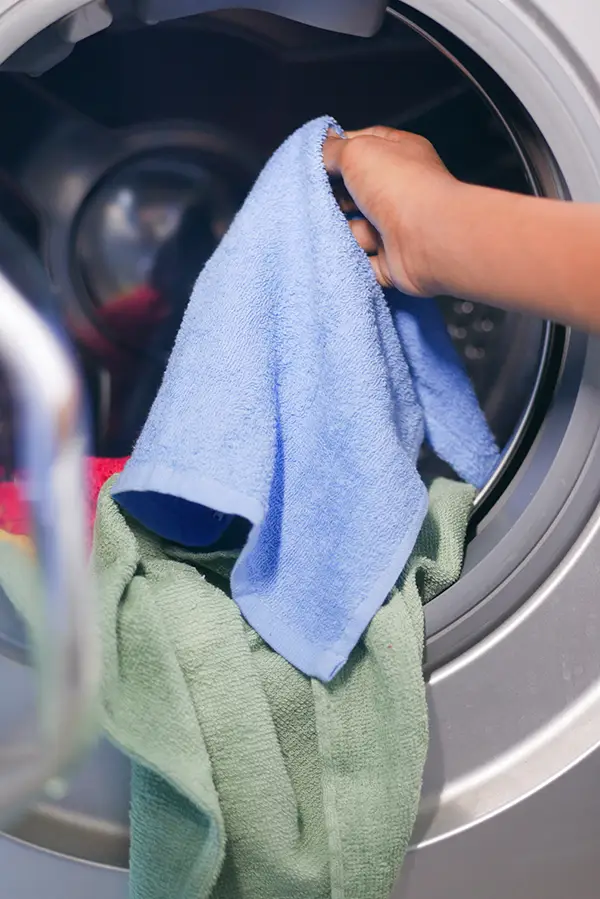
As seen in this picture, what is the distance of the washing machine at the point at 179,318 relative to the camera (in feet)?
1.51

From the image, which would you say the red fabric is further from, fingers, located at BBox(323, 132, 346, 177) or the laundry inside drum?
fingers, located at BBox(323, 132, 346, 177)

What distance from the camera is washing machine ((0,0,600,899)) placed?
459 millimetres

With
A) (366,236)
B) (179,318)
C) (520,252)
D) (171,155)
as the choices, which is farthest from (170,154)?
(520,252)

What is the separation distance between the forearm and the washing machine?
0.18ft

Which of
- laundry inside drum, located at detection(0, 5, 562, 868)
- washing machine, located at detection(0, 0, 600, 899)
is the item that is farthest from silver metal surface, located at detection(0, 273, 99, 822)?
laundry inside drum, located at detection(0, 5, 562, 868)

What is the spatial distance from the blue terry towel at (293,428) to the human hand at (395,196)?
2cm

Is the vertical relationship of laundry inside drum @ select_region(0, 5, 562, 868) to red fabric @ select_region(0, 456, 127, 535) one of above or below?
above

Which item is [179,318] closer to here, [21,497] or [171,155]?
[171,155]

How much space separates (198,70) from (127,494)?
403 mm

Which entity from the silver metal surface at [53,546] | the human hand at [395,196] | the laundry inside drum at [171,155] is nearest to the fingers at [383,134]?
the human hand at [395,196]

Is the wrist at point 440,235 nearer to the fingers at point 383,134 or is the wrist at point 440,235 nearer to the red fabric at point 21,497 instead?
the fingers at point 383,134

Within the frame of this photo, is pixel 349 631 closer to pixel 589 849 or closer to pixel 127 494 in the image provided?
pixel 127 494

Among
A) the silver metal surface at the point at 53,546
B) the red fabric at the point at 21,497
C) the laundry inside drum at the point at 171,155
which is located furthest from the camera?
the laundry inside drum at the point at 171,155

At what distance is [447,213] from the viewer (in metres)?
0.48
